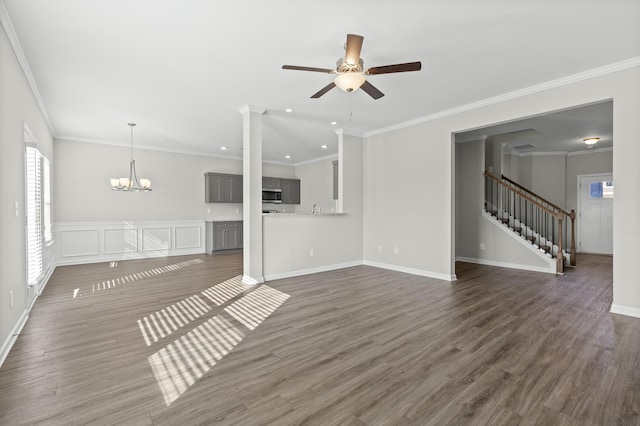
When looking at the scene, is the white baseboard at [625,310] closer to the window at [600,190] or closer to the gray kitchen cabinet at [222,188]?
the window at [600,190]

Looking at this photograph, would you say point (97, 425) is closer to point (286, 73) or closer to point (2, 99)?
point (2, 99)

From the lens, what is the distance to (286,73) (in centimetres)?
368

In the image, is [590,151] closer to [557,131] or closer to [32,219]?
[557,131]

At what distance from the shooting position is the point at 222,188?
28.3ft

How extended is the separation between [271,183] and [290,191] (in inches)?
29.7

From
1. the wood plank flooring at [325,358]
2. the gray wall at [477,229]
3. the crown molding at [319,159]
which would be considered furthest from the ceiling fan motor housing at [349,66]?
the crown molding at [319,159]

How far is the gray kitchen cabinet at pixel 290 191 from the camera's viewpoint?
32.7 feet

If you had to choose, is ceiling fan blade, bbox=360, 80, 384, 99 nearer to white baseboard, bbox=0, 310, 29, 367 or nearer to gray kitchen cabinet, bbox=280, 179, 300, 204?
white baseboard, bbox=0, 310, 29, 367

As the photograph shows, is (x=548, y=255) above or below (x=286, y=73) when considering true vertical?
below

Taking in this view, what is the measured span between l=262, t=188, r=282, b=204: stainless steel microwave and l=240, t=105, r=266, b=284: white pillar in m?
4.53

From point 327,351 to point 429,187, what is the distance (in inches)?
149

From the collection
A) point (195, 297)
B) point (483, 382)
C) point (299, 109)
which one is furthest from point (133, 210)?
point (483, 382)

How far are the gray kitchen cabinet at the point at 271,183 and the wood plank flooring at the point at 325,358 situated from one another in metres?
5.42

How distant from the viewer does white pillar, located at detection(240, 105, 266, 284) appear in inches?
193
